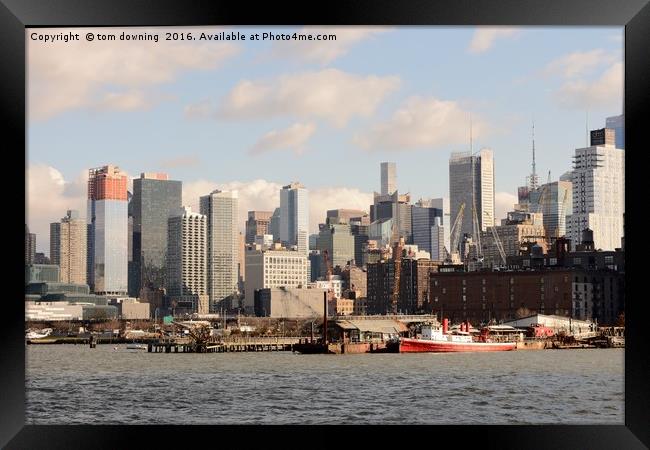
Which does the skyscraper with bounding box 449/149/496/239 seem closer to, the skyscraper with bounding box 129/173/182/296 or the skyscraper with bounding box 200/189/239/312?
the skyscraper with bounding box 200/189/239/312

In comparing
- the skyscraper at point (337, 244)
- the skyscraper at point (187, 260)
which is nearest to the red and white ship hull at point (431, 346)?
the skyscraper at point (337, 244)

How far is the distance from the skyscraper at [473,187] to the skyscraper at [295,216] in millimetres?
9493

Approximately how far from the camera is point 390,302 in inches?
2313

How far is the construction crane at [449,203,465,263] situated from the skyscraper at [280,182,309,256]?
913 cm

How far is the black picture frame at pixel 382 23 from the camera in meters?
5.00

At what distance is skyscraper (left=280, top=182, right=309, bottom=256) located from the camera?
2569 inches

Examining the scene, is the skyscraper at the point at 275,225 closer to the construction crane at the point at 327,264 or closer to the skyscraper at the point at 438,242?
the construction crane at the point at 327,264

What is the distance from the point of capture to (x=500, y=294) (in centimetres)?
5153

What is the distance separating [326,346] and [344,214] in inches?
1131

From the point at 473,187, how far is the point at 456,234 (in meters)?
3.62

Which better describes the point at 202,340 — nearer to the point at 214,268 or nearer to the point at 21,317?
the point at 214,268

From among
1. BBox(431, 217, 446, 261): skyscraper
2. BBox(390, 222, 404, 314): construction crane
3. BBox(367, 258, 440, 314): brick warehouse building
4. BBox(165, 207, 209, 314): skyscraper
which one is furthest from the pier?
BBox(431, 217, 446, 261): skyscraper

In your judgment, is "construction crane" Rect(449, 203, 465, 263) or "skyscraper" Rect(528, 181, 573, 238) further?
"construction crane" Rect(449, 203, 465, 263)

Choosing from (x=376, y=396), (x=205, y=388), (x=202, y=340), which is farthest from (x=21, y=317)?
(x=202, y=340)
